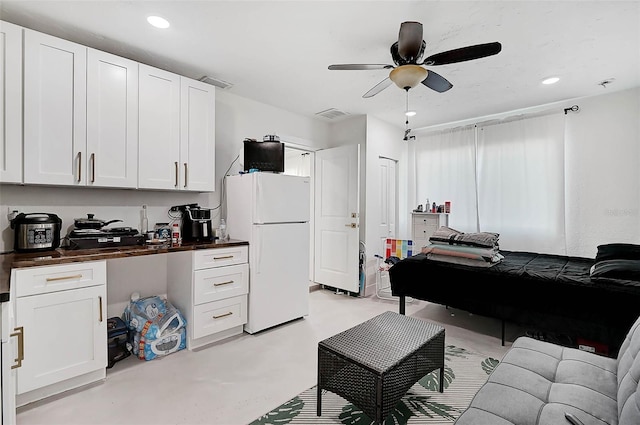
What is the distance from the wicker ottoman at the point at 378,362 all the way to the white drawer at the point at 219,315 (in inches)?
51.5

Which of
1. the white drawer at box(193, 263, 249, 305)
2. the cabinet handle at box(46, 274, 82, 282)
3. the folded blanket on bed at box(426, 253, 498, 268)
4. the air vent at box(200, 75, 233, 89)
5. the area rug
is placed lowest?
the area rug

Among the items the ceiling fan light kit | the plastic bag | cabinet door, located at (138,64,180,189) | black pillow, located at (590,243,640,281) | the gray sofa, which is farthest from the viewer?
cabinet door, located at (138,64,180,189)

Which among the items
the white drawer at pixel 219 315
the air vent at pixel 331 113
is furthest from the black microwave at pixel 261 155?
the white drawer at pixel 219 315

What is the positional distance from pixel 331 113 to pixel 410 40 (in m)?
2.31

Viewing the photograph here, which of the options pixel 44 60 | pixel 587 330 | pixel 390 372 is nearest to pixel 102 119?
pixel 44 60

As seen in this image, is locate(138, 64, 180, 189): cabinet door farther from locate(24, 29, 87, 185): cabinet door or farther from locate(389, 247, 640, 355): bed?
locate(389, 247, 640, 355): bed

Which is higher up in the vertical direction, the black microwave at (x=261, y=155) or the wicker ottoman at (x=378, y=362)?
the black microwave at (x=261, y=155)

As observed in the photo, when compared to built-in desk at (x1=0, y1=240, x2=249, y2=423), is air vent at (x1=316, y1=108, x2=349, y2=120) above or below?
above

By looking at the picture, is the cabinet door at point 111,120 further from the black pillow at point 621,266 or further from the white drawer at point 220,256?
the black pillow at point 621,266

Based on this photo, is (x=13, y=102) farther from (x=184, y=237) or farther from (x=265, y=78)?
(x=265, y=78)

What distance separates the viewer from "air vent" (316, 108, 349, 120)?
407cm

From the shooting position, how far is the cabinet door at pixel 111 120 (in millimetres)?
2264

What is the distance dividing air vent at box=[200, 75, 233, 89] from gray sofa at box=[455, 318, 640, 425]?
130 inches

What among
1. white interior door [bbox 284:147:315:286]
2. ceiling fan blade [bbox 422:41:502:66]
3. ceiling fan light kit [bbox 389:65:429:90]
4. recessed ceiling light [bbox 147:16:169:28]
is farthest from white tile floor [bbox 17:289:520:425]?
recessed ceiling light [bbox 147:16:169:28]
